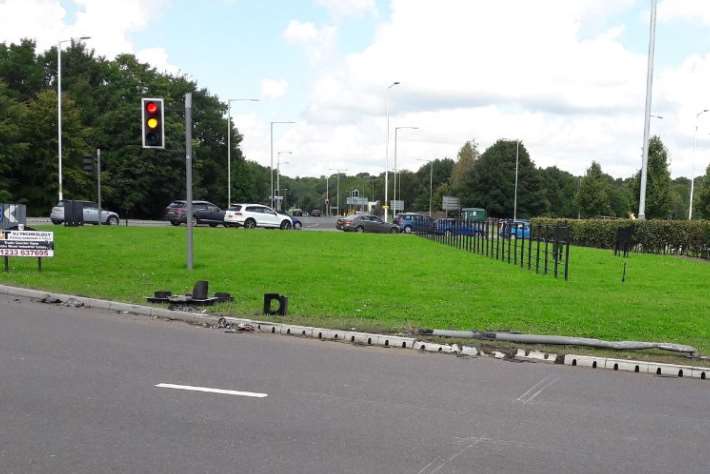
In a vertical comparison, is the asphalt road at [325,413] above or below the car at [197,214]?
below

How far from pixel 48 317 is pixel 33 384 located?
178 inches

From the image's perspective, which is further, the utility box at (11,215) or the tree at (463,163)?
the tree at (463,163)

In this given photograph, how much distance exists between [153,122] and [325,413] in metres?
11.1

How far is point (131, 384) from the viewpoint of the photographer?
6562 millimetres

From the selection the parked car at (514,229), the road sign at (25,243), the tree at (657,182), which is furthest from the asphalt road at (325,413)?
the tree at (657,182)

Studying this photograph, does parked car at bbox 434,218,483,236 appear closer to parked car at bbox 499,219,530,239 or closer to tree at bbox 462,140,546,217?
parked car at bbox 499,219,530,239

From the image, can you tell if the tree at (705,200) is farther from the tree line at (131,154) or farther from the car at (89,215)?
the car at (89,215)

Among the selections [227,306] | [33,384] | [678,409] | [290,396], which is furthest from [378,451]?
[227,306]

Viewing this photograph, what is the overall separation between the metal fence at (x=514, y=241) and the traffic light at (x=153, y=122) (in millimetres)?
9991

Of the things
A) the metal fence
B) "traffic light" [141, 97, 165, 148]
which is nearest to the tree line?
the metal fence

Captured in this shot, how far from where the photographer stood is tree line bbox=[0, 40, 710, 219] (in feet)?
183

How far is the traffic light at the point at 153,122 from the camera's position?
49.4 ft

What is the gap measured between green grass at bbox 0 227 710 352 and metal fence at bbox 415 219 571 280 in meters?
0.67

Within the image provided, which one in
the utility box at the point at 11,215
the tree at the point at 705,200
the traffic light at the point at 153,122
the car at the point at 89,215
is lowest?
the car at the point at 89,215
